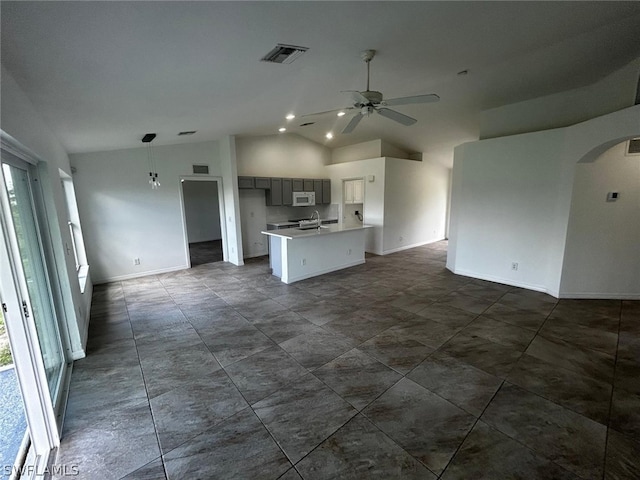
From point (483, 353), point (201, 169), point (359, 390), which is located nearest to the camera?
point (359, 390)

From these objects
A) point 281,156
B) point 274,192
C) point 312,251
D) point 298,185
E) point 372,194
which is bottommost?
point 312,251

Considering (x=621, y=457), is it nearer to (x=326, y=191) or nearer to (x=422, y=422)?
(x=422, y=422)

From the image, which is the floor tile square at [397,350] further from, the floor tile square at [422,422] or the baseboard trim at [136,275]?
the baseboard trim at [136,275]

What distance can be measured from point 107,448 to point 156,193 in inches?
185

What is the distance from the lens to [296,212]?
7.86m

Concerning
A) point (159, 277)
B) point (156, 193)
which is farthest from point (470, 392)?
point (156, 193)

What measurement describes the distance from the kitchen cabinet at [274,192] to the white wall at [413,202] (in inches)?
107

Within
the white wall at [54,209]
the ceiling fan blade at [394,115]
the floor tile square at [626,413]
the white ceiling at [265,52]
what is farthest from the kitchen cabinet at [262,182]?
the floor tile square at [626,413]

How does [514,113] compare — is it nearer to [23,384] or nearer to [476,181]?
[476,181]

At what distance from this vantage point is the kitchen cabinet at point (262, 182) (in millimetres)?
6602

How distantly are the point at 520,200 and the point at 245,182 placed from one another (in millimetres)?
5503

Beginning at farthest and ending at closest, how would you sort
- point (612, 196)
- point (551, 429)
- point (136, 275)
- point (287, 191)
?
point (287, 191) → point (136, 275) → point (612, 196) → point (551, 429)

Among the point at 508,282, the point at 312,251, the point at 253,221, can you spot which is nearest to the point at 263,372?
the point at 312,251

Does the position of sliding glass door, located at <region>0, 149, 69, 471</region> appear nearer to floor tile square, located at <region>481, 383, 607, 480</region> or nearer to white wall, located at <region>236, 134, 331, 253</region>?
floor tile square, located at <region>481, 383, 607, 480</region>
